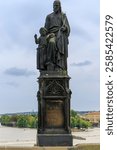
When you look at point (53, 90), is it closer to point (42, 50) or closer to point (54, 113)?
point (54, 113)

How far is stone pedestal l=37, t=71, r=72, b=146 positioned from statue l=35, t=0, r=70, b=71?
0.37m

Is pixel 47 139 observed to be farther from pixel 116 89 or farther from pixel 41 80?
pixel 116 89

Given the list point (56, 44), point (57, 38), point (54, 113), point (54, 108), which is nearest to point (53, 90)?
point (54, 108)

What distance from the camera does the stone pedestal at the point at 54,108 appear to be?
1577 cm

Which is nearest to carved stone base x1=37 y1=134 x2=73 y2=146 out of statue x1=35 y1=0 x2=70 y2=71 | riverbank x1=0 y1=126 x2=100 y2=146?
statue x1=35 y1=0 x2=70 y2=71

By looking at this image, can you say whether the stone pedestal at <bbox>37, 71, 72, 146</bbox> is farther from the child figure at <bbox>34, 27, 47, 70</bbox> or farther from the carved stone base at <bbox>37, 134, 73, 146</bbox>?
the child figure at <bbox>34, 27, 47, 70</bbox>

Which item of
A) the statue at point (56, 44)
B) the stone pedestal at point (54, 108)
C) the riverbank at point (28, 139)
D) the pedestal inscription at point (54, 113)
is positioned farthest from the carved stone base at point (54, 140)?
the riverbank at point (28, 139)

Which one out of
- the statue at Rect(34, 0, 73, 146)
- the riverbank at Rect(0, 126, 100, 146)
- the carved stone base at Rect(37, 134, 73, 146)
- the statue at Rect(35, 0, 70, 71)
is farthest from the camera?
the riverbank at Rect(0, 126, 100, 146)

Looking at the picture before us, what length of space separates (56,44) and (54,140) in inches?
112

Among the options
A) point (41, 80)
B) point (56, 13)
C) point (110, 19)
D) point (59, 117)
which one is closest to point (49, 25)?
point (56, 13)

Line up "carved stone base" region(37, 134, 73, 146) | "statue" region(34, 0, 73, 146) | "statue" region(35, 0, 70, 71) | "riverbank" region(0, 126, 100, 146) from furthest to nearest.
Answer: "riverbank" region(0, 126, 100, 146), "statue" region(35, 0, 70, 71), "statue" region(34, 0, 73, 146), "carved stone base" region(37, 134, 73, 146)

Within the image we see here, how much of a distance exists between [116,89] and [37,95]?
787cm

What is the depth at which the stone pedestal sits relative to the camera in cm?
1577

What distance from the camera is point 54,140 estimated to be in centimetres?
1570
